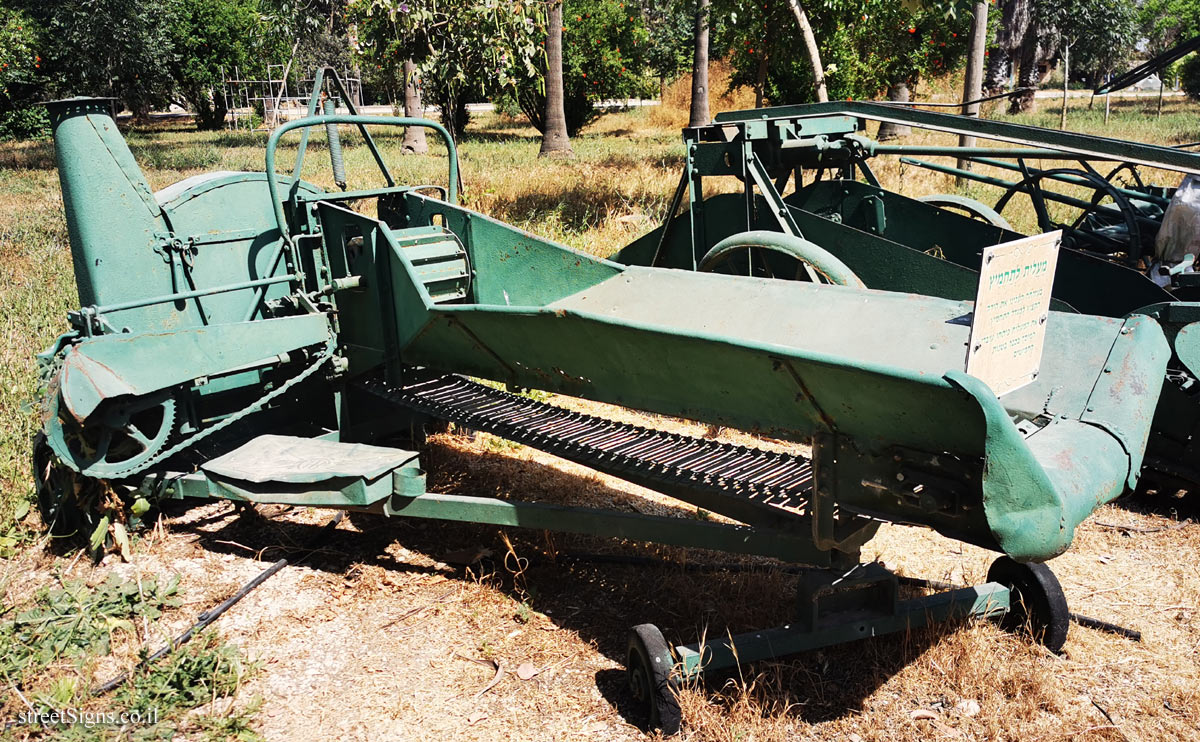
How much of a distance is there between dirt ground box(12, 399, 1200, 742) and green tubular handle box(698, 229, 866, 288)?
53.7 inches

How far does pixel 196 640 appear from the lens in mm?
3754

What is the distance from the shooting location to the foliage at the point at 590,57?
23.6m

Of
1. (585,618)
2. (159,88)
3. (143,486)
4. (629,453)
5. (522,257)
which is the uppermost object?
(159,88)

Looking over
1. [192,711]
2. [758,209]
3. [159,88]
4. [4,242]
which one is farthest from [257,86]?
[192,711]

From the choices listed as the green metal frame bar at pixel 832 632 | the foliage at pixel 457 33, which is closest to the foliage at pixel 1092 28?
the foliage at pixel 457 33

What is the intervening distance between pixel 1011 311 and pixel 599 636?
203cm

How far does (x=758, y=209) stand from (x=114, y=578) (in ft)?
13.6

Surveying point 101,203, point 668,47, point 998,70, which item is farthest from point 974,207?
point 668,47

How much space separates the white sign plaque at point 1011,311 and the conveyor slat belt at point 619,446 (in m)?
0.87

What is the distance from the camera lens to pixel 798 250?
518 centimetres

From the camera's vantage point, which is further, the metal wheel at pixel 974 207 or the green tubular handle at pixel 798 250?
the metal wheel at pixel 974 207

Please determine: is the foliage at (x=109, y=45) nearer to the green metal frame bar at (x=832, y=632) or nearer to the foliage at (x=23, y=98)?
the foliage at (x=23, y=98)

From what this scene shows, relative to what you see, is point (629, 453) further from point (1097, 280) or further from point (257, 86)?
point (257, 86)

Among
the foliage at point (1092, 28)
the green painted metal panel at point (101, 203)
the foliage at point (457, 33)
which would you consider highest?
the foliage at point (1092, 28)
